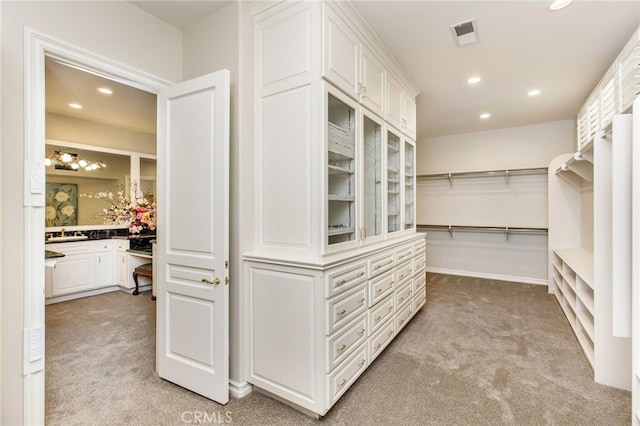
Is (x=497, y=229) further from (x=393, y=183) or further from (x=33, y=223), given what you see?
(x=33, y=223)

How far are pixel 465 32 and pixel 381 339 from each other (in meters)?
2.70

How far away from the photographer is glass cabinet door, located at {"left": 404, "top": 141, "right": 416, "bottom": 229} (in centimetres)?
347

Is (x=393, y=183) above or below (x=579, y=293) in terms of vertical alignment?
above

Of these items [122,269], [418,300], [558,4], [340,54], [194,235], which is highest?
[558,4]

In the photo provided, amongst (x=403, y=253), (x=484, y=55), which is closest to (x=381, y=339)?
(x=403, y=253)

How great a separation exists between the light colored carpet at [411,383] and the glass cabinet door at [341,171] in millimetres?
1163

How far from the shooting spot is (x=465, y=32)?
98.2 inches

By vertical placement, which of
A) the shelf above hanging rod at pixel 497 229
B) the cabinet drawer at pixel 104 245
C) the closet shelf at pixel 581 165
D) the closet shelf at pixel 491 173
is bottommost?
the cabinet drawer at pixel 104 245

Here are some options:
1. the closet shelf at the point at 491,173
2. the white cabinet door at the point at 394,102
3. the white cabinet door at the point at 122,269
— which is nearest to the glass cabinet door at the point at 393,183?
the white cabinet door at the point at 394,102

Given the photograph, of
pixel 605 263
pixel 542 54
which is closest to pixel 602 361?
pixel 605 263

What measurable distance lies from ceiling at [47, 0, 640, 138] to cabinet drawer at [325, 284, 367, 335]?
6.95 feet

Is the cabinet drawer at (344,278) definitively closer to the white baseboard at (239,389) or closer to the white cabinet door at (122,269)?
the white baseboard at (239,389)

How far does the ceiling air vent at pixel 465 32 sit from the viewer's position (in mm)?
2396

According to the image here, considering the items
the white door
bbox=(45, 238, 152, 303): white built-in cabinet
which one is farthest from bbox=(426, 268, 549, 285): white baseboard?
bbox=(45, 238, 152, 303): white built-in cabinet
